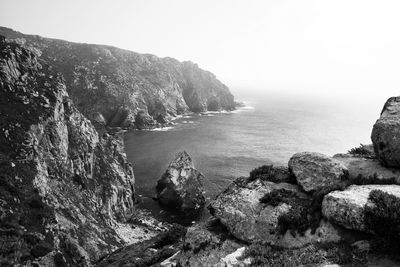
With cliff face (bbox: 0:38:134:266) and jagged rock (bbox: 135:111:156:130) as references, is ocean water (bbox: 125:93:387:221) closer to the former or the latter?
→ jagged rock (bbox: 135:111:156:130)

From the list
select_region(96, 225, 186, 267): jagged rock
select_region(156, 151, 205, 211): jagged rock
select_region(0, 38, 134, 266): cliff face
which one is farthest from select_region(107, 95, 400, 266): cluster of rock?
select_region(156, 151, 205, 211): jagged rock

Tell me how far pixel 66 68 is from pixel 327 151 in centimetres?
13768

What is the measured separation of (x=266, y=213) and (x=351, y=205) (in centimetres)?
522

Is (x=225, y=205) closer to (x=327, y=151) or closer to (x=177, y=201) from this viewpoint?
(x=177, y=201)

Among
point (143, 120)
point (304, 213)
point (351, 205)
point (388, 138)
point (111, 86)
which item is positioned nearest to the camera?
point (351, 205)

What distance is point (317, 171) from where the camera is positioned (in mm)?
20516

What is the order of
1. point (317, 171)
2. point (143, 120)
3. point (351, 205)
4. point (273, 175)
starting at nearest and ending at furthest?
point (351, 205) < point (317, 171) < point (273, 175) < point (143, 120)

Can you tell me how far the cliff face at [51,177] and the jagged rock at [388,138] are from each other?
35326mm

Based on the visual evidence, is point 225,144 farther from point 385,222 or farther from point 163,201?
point 385,222

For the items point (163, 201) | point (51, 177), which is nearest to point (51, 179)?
point (51, 177)

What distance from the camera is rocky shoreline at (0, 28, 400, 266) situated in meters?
15.6

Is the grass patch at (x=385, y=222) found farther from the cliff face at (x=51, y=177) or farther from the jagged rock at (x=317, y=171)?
the cliff face at (x=51, y=177)

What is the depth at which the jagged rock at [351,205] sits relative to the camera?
597 inches

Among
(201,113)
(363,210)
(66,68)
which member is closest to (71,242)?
(363,210)
